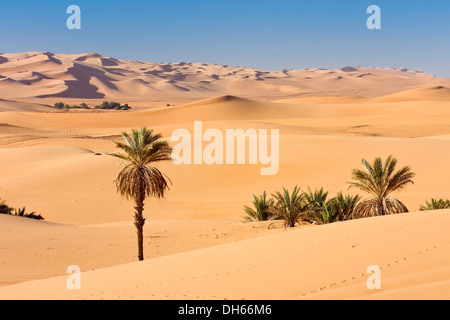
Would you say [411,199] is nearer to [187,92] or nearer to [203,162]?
[203,162]

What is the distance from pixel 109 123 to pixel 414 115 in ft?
107

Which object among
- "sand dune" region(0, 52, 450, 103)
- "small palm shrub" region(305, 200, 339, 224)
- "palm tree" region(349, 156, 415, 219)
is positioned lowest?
"small palm shrub" region(305, 200, 339, 224)

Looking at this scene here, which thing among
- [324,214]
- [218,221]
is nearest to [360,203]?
[324,214]

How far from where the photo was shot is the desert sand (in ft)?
23.4

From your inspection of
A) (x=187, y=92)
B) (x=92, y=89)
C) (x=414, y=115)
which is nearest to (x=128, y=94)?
(x=92, y=89)

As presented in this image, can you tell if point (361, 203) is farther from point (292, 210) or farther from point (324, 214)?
point (292, 210)

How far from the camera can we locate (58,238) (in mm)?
14688

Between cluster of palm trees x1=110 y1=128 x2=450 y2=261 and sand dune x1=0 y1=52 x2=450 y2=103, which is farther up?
sand dune x1=0 y1=52 x2=450 y2=103

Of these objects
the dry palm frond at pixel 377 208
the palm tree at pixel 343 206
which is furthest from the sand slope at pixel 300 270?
the palm tree at pixel 343 206

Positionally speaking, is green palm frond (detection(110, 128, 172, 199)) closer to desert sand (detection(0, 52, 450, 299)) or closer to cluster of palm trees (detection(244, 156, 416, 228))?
desert sand (detection(0, 52, 450, 299))

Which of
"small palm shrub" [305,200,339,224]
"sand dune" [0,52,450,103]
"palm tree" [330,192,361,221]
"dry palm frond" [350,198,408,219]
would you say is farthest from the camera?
"sand dune" [0,52,450,103]

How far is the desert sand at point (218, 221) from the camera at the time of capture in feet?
23.4

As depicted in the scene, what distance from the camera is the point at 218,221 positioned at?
17.8 meters

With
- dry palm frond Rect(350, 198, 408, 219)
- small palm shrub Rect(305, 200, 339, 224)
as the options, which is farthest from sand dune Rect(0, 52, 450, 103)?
dry palm frond Rect(350, 198, 408, 219)
